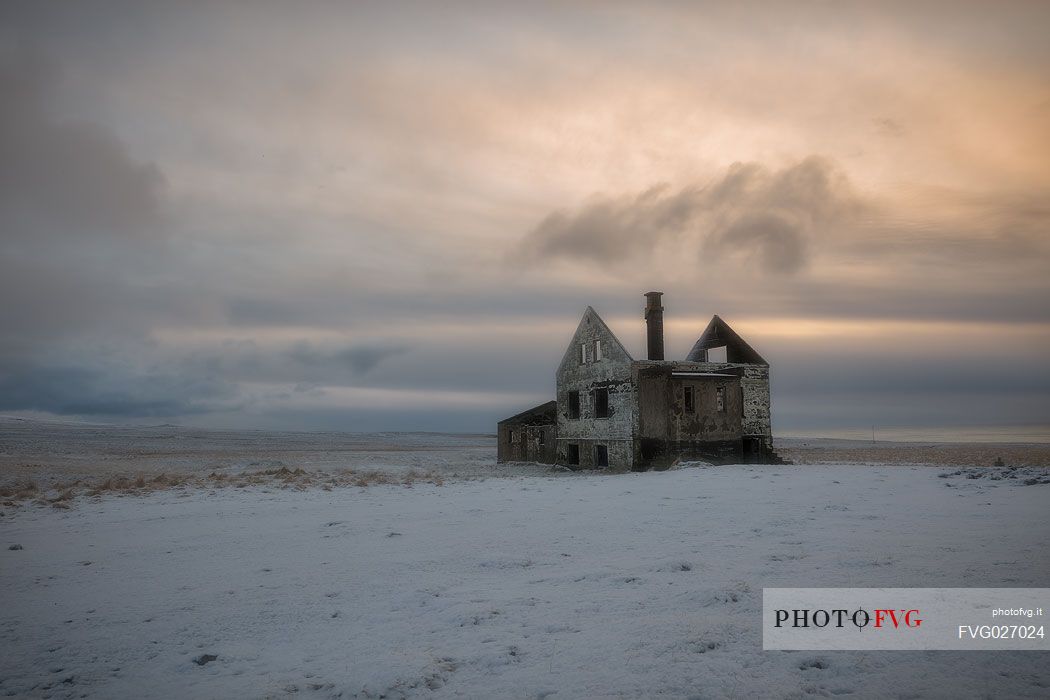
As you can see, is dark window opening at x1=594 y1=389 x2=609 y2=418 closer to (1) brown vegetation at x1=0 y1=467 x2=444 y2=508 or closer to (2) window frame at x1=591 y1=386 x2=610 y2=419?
(2) window frame at x1=591 y1=386 x2=610 y2=419

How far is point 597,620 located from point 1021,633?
11.7 ft

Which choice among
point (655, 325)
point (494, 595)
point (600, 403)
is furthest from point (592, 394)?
point (494, 595)

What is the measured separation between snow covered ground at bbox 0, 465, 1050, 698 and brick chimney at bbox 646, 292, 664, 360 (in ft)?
57.7

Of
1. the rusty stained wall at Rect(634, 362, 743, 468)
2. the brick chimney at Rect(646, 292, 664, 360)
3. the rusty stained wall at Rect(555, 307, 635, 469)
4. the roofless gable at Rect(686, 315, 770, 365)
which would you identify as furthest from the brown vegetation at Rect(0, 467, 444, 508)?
the roofless gable at Rect(686, 315, 770, 365)

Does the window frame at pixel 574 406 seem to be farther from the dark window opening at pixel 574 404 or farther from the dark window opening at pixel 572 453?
the dark window opening at pixel 572 453

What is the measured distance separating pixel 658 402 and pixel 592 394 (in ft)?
13.4

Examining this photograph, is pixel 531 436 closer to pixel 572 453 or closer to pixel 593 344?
pixel 572 453

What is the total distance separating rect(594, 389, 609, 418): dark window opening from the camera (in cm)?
3058

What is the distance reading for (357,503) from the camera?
50.5ft

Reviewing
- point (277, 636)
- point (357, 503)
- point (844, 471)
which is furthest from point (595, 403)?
point (277, 636)

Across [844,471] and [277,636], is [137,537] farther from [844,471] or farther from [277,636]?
[844,471]

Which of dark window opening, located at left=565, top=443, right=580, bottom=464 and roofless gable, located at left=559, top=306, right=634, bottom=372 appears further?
dark window opening, located at left=565, top=443, right=580, bottom=464

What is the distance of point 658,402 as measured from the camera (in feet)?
94.2

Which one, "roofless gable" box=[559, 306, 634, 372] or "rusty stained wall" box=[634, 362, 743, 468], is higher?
"roofless gable" box=[559, 306, 634, 372]
